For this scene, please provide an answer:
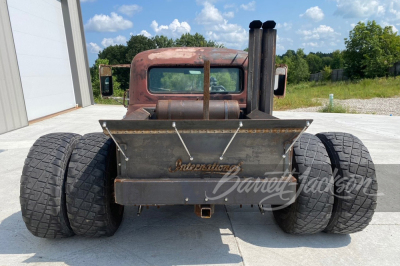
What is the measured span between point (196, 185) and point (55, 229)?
1331mm

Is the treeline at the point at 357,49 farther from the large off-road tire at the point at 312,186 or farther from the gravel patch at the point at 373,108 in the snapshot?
the large off-road tire at the point at 312,186

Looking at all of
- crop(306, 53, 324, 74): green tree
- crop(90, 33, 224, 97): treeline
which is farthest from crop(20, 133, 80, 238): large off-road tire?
crop(306, 53, 324, 74): green tree

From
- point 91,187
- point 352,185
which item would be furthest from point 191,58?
point 352,185

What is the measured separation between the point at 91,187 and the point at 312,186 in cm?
184

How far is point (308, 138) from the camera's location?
9.43 feet

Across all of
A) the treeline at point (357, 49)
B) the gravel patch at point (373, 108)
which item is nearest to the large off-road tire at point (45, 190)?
the gravel patch at point (373, 108)

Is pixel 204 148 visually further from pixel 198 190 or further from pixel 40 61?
pixel 40 61

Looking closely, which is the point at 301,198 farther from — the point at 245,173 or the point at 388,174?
the point at 388,174

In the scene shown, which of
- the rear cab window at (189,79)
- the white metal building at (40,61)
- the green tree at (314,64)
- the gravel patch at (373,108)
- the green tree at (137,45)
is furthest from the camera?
the green tree at (314,64)

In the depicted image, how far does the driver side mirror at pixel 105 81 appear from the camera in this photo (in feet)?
14.6

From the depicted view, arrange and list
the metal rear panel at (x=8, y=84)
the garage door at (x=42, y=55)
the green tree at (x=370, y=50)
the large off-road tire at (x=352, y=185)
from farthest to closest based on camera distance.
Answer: the green tree at (x=370, y=50) → the garage door at (x=42, y=55) → the metal rear panel at (x=8, y=84) → the large off-road tire at (x=352, y=185)

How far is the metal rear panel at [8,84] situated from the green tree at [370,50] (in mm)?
38206

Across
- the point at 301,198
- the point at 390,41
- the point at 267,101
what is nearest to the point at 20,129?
the point at 267,101

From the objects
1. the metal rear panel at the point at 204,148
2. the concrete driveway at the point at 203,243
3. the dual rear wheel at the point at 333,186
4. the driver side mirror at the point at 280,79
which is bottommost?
the concrete driveway at the point at 203,243
